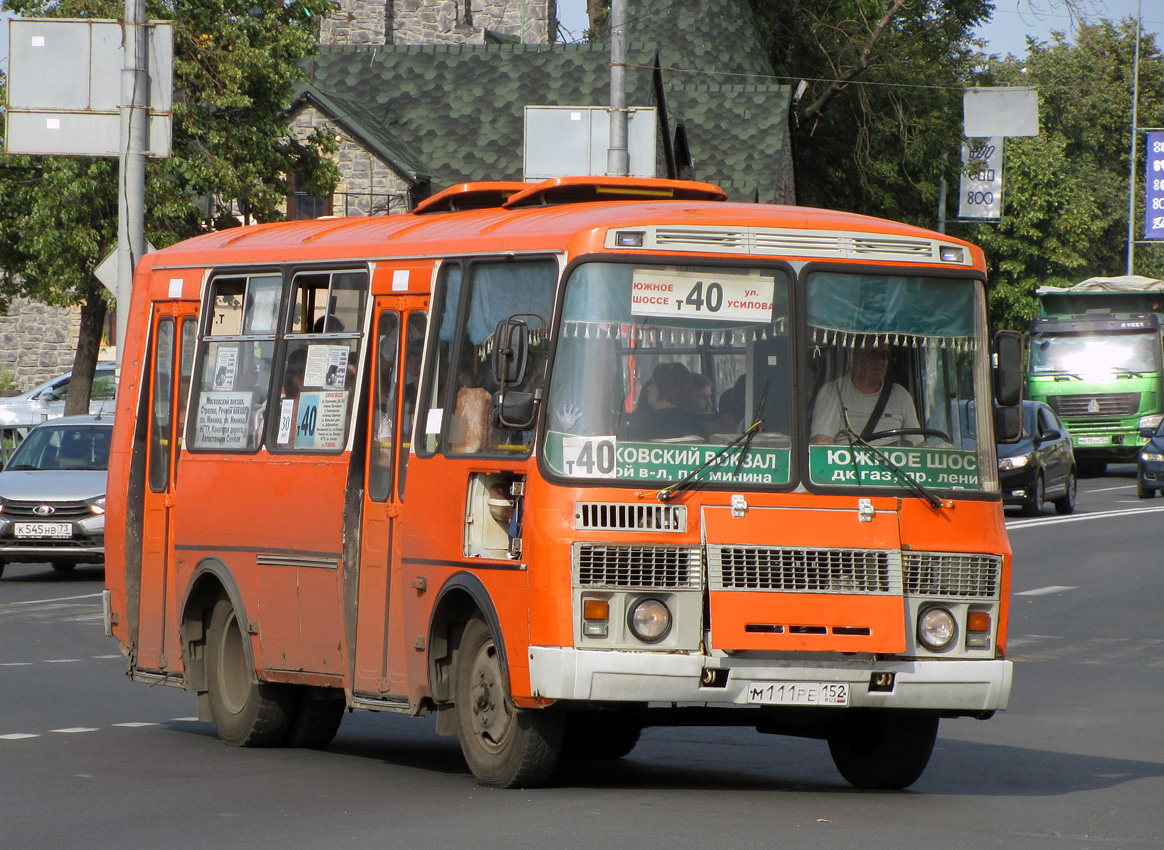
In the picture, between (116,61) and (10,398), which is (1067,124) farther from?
(116,61)

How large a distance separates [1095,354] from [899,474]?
119ft

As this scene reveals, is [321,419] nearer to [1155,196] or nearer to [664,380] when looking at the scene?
[664,380]

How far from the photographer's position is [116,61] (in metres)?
23.5

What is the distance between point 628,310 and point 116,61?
53.2ft

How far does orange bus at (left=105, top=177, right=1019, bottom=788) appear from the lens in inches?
332

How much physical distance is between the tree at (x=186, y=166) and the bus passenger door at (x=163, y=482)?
2230cm

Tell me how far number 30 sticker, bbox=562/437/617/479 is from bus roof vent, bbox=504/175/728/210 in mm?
1848

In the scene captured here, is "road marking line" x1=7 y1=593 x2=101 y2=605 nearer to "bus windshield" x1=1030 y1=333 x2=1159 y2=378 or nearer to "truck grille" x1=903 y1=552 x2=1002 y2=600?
"truck grille" x1=903 y1=552 x2=1002 y2=600

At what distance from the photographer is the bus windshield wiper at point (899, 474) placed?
8.78 m

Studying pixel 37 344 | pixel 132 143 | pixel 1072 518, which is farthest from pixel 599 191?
pixel 37 344

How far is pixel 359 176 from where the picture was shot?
4431cm

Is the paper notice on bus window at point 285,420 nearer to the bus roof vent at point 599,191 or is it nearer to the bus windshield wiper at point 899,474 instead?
the bus roof vent at point 599,191

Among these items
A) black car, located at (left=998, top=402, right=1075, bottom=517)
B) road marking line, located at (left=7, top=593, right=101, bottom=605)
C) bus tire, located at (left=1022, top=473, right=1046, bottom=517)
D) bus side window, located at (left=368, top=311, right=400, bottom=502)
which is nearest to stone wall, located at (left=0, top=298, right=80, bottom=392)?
black car, located at (left=998, top=402, right=1075, bottom=517)

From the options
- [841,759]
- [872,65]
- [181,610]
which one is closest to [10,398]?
[872,65]
